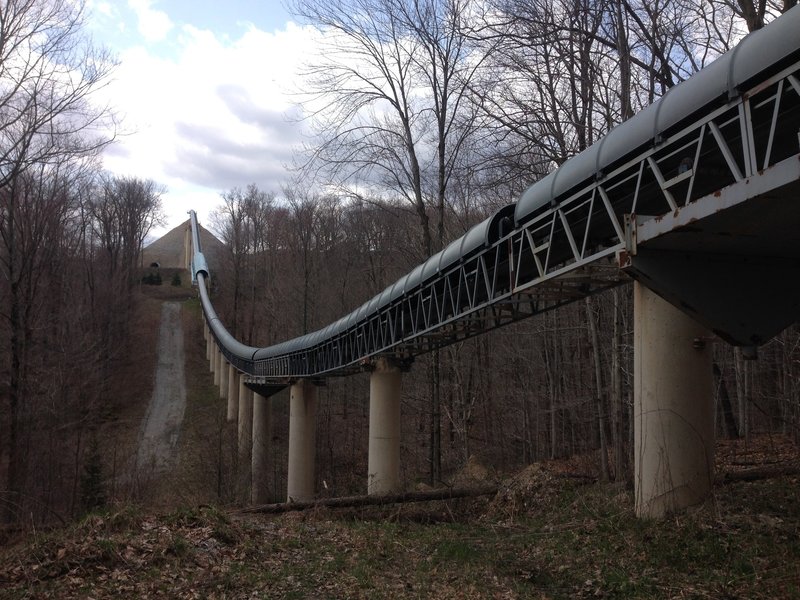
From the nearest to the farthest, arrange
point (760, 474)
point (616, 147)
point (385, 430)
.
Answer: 1. point (616, 147)
2. point (760, 474)
3. point (385, 430)

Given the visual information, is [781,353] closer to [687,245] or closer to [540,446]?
[540,446]

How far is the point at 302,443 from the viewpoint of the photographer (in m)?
26.9

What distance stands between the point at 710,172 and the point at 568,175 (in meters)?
1.99

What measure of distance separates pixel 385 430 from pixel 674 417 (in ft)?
38.1

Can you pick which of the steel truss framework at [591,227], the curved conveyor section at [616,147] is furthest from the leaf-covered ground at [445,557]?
the curved conveyor section at [616,147]

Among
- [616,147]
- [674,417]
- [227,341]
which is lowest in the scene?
[674,417]

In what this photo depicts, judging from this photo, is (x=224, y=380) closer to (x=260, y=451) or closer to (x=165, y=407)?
(x=165, y=407)

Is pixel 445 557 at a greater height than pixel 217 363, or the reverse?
pixel 217 363

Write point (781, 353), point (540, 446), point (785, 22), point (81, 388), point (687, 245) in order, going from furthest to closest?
point (81, 388) → point (540, 446) → point (781, 353) → point (687, 245) → point (785, 22)

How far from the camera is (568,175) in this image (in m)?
9.60

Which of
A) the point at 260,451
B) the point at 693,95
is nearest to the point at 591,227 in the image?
the point at 693,95

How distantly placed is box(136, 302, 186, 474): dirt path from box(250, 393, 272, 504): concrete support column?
482 cm

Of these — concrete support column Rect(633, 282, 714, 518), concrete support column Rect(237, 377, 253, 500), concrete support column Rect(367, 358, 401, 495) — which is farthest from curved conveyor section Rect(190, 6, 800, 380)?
concrete support column Rect(237, 377, 253, 500)

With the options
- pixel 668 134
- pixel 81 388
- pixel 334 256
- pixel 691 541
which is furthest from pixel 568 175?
pixel 334 256
